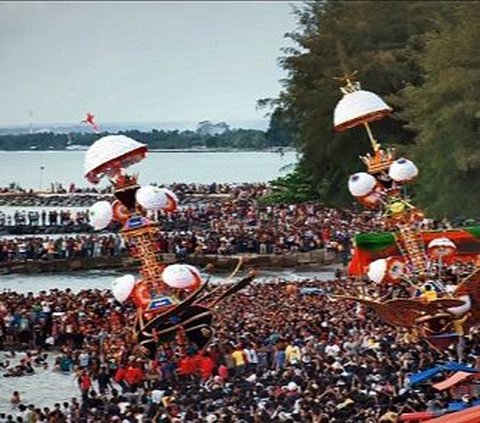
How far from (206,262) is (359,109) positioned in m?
13.5

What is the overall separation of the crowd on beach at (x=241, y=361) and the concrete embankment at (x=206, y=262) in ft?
25.0

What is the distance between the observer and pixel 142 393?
63.3 ft

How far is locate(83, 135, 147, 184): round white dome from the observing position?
20.9 m

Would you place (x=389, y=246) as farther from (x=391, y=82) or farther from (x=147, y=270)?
(x=391, y=82)

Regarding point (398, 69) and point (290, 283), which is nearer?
point (290, 283)

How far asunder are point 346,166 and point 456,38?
33.4ft

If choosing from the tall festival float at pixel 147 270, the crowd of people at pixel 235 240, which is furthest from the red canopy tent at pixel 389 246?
the crowd of people at pixel 235 240

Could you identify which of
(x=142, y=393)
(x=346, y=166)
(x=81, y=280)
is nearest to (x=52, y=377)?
(x=142, y=393)

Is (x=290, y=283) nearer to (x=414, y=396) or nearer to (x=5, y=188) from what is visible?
(x=414, y=396)

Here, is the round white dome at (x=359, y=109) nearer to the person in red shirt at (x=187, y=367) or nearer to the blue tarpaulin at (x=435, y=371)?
the person in red shirt at (x=187, y=367)

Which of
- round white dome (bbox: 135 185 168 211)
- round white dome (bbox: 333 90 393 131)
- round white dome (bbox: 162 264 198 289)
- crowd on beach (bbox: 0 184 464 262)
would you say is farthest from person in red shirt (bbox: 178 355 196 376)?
crowd on beach (bbox: 0 184 464 262)

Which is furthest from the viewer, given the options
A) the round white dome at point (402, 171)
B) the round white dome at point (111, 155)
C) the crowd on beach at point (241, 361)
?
the round white dome at point (402, 171)

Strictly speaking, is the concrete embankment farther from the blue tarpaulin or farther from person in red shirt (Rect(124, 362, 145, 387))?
the blue tarpaulin

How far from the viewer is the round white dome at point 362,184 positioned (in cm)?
2248
